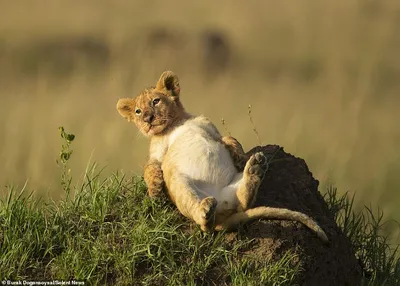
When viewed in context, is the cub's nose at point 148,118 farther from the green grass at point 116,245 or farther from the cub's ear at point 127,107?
the green grass at point 116,245

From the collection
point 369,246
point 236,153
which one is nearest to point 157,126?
point 236,153

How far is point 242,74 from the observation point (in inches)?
679

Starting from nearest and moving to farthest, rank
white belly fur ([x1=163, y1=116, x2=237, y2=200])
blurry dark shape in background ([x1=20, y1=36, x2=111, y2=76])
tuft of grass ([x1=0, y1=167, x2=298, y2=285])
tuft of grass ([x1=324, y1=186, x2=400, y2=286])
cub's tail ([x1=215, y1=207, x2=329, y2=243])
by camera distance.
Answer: tuft of grass ([x1=0, y1=167, x2=298, y2=285])
cub's tail ([x1=215, y1=207, x2=329, y2=243])
white belly fur ([x1=163, y1=116, x2=237, y2=200])
tuft of grass ([x1=324, y1=186, x2=400, y2=286])
blurry dark shape in background ([x1=20, y1=36, x2=111, y2=76])

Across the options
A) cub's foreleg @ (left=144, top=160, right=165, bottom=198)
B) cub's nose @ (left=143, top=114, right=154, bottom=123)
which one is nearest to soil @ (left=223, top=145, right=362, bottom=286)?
cub's foreleg @ (left=144, top=160, right=165, bottom=198)

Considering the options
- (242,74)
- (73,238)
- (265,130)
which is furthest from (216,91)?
(73,238)

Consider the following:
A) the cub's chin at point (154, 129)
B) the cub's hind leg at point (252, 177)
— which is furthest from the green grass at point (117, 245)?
the cub's chin at point (154, 129)

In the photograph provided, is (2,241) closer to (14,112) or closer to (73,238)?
(73,238)

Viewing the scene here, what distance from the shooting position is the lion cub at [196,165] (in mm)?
7570

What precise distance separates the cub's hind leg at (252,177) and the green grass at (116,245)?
0.33 m

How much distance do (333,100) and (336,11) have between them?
5060 millimetres

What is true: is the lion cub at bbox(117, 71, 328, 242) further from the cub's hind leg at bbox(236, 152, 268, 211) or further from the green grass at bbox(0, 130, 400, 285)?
the green grass at bbox(0, 130, 400, 285)

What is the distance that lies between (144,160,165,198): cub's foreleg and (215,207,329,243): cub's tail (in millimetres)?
547

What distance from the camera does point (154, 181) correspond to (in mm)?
7902

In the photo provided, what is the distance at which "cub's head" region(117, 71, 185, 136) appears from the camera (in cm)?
814
